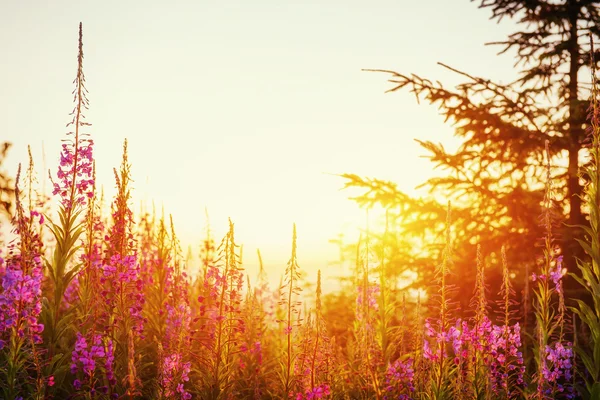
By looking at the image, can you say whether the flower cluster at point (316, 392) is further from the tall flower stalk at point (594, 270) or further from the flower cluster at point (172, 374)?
the tall flower stalk at point (594, 270)

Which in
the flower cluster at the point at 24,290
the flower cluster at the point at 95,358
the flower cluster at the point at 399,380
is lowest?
the flower cluster at the point at 399,380

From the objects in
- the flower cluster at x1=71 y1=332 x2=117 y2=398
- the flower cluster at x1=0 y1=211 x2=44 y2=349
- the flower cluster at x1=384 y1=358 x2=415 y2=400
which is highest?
the flower cluster at x1=0 y1=211 x2=44 y2=349

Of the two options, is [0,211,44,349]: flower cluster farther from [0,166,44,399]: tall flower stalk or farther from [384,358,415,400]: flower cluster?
[384,358,415,400]: flower cluster

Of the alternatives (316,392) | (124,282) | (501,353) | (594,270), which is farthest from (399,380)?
(124,282)

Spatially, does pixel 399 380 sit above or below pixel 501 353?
below

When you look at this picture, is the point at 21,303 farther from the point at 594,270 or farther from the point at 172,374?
the point at 594,270

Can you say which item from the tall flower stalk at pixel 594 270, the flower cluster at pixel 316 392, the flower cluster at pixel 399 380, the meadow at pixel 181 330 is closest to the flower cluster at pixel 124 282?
the meadow at pixel 181 330

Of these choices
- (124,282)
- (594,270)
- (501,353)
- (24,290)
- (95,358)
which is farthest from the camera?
(501,353)

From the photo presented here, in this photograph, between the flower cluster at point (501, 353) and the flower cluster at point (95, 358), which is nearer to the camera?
the flower cluster at point (95, 358)

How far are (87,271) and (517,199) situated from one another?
290 inches

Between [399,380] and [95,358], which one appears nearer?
[95,358]

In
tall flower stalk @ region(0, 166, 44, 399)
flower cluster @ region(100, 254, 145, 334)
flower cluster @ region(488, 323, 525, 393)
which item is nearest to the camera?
tall flower stalk @ region(0, 166, 44, 399)

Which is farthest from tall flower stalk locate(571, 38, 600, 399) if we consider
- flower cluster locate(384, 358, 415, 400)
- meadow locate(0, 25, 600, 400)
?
flower cluster locate(384, 358, 415, 400)

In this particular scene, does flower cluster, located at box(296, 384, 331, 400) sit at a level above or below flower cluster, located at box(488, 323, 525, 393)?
below
